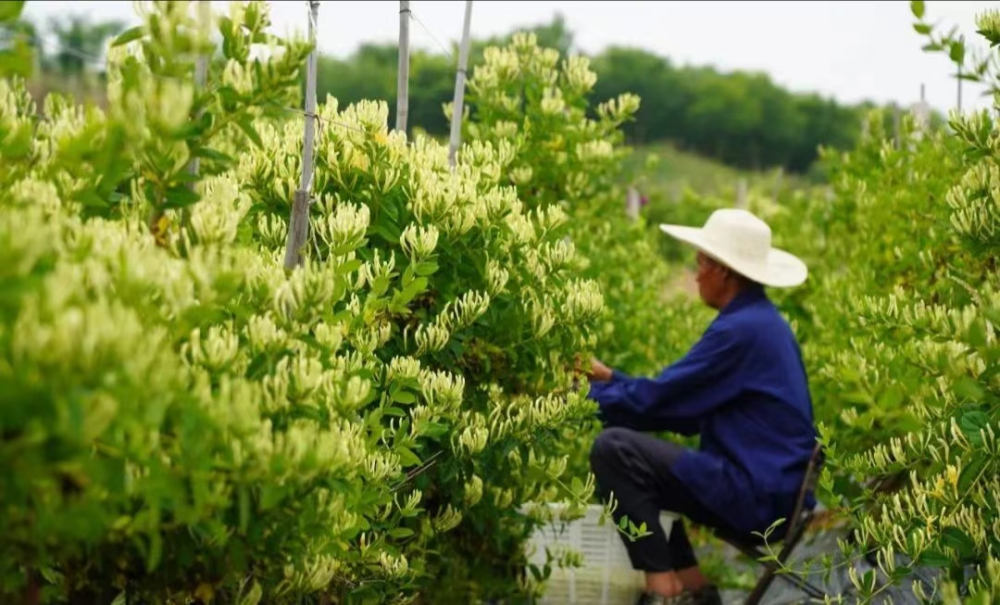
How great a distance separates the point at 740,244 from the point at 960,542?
2.21m

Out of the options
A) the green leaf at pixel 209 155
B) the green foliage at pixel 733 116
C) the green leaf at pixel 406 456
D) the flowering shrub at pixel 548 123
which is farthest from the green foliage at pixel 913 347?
the green foliage at pixel 733 116

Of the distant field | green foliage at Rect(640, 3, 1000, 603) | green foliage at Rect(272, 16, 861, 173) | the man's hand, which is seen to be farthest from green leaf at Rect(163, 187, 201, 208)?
green foliage at Rect(272, 16, 861, 173)

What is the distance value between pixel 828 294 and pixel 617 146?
1305 millimetres

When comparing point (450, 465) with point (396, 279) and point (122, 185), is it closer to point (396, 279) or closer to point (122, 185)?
point (396, 279)

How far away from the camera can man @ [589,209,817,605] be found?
13.3 ft

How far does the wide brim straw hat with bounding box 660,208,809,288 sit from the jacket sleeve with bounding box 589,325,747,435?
0.30 meters

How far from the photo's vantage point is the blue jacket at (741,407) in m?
4.04

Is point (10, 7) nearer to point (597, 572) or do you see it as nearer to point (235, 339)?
point (235, 339)

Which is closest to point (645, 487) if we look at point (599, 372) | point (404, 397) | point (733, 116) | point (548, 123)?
point (599, 372)

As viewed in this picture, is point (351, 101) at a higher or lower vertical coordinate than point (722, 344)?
higher

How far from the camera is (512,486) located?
132 inches

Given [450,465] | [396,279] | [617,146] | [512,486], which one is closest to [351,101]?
[396,279]

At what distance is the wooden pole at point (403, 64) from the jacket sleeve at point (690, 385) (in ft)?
4.52

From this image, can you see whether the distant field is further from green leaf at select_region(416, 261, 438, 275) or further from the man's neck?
green leaf at select_region(416, 261, 438, 275)
